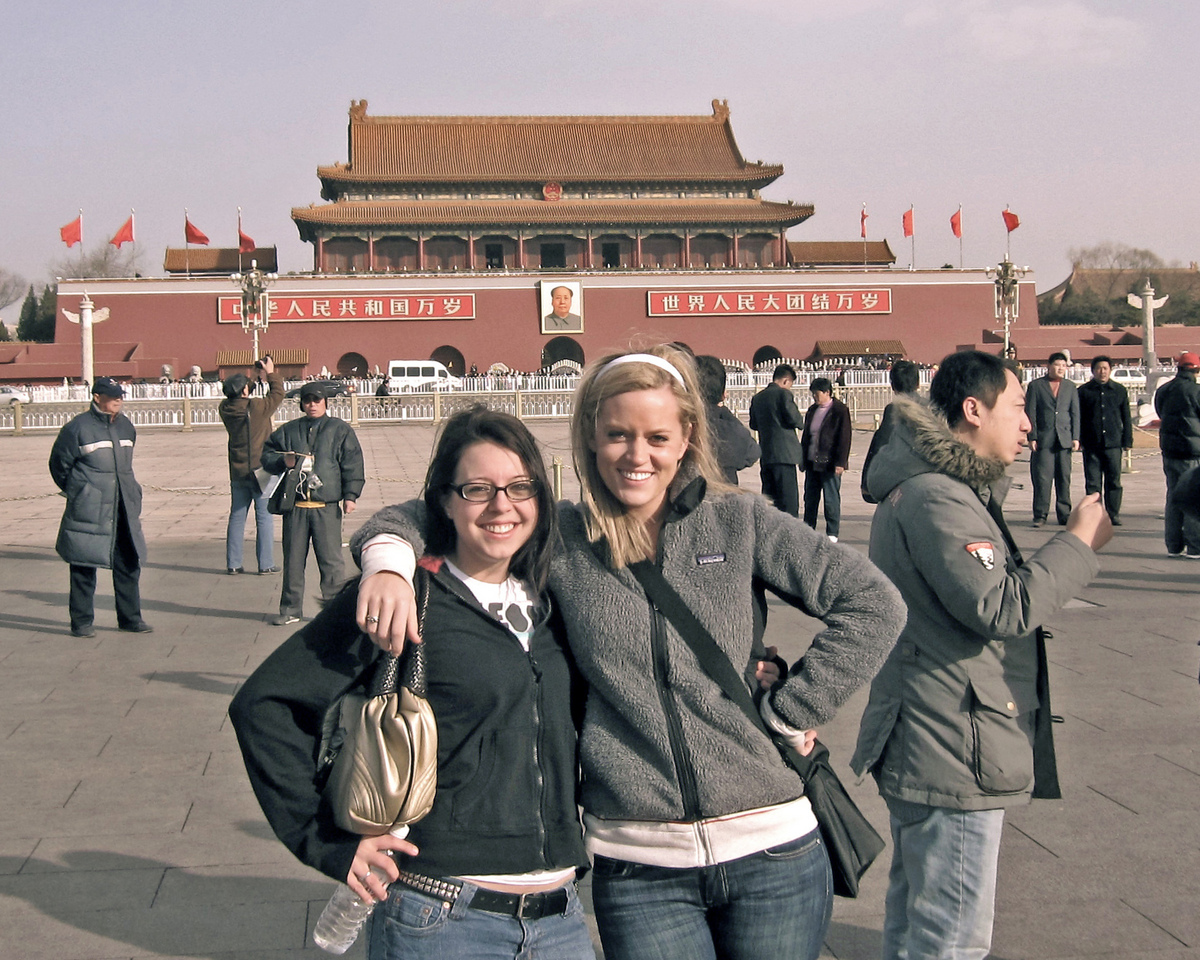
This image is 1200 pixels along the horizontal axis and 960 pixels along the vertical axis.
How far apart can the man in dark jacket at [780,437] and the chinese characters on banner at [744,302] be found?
28926 mm

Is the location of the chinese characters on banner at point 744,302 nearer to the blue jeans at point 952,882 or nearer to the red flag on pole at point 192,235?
the red flag on pole at point 192,235

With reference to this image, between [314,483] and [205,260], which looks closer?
[314,483]

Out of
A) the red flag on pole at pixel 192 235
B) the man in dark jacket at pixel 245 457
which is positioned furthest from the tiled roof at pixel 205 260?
the man in dark jacket at pixel 245 457

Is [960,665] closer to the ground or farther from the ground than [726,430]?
closer to the ground

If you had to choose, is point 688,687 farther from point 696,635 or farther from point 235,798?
point 235,798

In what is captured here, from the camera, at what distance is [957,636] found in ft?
7.41

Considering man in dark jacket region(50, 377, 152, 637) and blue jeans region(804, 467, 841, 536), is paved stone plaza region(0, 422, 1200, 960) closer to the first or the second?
man in dark jacket region(50, 377, 152, 637)

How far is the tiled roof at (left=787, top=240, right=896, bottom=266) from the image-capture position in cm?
4162

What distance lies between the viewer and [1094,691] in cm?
491

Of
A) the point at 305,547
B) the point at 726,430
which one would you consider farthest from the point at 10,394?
the point at 726,430

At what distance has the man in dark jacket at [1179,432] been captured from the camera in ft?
26.7

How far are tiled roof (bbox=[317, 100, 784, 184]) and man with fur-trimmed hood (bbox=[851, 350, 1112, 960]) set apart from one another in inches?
1449

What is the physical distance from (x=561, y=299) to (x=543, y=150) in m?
5.72

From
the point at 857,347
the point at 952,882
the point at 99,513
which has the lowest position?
the point at 952,882
